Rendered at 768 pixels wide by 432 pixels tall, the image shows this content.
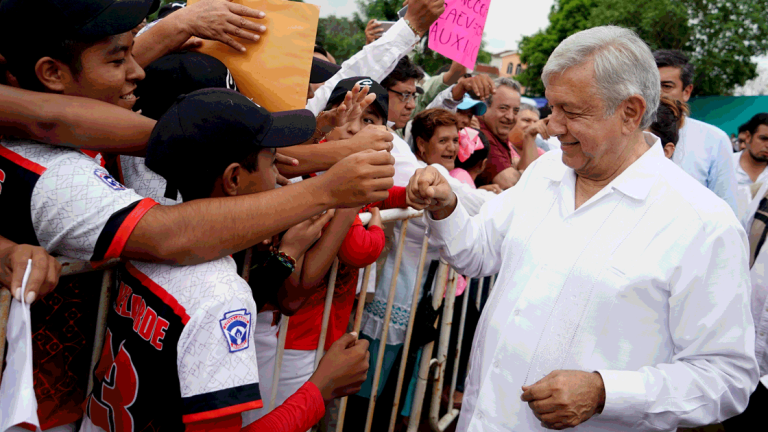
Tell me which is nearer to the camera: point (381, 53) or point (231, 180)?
point (231, 180)

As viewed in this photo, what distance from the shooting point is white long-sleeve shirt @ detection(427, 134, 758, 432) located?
175cm

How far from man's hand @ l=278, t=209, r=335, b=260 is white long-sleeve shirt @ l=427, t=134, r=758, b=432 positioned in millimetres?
778

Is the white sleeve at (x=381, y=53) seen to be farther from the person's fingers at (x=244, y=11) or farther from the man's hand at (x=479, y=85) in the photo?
the man's hand at (x=479, y=85)

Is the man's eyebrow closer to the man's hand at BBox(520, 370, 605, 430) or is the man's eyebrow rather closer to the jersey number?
the jersey number

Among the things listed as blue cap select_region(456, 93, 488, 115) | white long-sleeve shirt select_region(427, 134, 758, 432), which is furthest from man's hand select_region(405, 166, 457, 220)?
blue cap select_region(456, 93, 488, 115)

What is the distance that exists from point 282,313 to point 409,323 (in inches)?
39.5

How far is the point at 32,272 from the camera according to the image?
112 centimetres

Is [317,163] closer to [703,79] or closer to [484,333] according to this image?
[484,333]

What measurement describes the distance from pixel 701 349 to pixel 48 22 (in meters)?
2.16

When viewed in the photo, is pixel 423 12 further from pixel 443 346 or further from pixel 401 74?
pixel 443 346

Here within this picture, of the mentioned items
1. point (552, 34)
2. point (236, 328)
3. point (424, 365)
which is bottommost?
point (424, 365)

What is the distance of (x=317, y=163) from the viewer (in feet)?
6.63

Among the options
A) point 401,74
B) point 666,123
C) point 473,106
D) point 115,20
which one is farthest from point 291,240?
point 473,106

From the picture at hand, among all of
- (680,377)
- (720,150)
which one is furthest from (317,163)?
(720,150)
